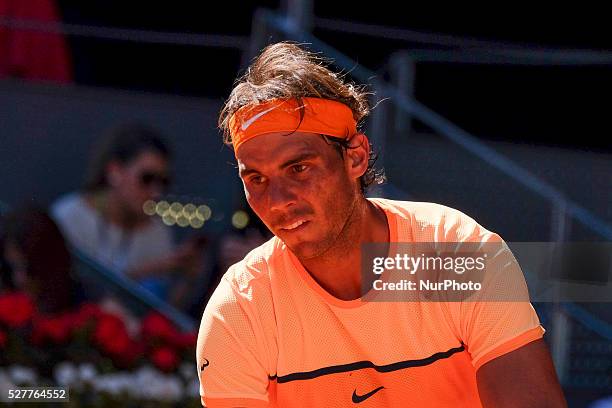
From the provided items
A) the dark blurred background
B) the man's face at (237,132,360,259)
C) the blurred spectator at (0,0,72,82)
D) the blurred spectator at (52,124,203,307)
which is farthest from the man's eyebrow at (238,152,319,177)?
the blurred spectator at (0,0,72,82)

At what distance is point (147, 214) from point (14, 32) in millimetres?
1132

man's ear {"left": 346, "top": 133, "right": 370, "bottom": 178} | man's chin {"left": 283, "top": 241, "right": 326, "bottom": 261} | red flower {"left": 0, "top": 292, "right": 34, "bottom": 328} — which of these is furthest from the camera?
red flower {"left": 0, "top": 292, "right": 34, "bottom": 328}

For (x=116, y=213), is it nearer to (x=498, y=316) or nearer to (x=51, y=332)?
(x=51, y=332)

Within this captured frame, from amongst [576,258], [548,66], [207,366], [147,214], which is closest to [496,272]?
[207,366]

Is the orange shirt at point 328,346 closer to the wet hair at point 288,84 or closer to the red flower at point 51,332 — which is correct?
the wet hair at point 288,84

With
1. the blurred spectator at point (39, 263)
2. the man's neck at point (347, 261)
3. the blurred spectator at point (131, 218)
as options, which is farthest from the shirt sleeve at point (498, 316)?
the blurred spectator at point (131, 218)

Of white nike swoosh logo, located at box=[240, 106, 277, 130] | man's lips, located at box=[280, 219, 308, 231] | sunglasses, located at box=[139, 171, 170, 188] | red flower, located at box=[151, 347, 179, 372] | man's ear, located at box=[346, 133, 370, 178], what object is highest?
sunglasses, located at box=[139, 171, 170, 188]

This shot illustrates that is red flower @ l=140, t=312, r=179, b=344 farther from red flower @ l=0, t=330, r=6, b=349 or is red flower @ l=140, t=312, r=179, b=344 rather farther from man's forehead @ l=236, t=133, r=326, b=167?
man's forehead @ l=236, t=133, r=326, b=167

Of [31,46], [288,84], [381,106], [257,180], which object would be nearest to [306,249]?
[257,180]

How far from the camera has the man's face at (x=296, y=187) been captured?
2799 mm

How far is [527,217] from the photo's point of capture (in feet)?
16.7

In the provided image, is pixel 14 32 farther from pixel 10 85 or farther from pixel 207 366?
pixel 207 366

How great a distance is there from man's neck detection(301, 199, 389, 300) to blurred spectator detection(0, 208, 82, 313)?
7.04 feet

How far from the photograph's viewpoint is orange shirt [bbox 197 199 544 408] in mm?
2867
